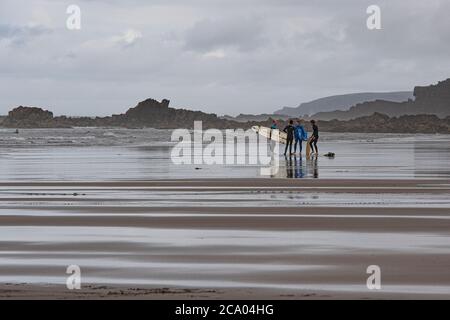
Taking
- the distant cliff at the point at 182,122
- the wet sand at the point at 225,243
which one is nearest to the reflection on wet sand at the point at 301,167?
the wet sand at the point at 225,243

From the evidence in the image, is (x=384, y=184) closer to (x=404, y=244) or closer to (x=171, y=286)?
(x=404, y=244)

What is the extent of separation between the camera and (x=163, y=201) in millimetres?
17953

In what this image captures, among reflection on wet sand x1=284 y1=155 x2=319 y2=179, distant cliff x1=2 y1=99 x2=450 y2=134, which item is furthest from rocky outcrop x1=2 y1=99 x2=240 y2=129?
reflection on wet sand x1=284 y1=155 x2=319 y2=179

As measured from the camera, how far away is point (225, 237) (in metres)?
12.6

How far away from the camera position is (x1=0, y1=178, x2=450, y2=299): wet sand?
894 cm

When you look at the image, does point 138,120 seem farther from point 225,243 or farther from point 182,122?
point 225,243

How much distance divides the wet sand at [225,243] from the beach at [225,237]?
0.07 feet

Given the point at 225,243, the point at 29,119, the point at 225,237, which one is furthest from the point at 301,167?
the point at 29,119

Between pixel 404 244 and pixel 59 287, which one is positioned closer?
pixel 59 287

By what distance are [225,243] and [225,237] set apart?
63cm

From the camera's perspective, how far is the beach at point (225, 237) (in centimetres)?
900

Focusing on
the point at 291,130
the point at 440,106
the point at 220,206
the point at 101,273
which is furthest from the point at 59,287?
the point at 440,106
